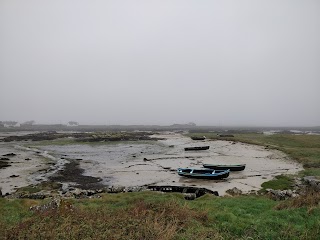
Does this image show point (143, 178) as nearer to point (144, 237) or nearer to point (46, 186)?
point (46, 186)

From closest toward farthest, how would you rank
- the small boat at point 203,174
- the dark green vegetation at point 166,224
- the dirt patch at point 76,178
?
1. the dark green vegetation at point 166,224
2. the dirt patch at point 76,178
3. the small boat at point 203,174

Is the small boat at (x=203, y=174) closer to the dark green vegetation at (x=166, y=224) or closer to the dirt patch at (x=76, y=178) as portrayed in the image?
the dirt patch at (x=76, y=178)

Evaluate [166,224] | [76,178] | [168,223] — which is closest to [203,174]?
[76,178]

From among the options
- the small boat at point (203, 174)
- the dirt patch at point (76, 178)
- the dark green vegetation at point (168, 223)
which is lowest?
the dirt patch at point (76, 178)

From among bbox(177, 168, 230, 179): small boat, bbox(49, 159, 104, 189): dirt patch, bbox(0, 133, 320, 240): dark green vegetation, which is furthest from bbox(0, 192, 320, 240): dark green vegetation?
bbox(177, 168, 230, 179): small boat

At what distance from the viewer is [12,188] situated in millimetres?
22438

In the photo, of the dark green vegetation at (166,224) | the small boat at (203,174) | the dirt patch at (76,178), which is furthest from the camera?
the small boat at (203,174)

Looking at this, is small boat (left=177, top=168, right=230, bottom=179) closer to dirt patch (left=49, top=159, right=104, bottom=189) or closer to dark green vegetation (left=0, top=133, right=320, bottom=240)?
dirt patch (left=49, top=159, right=104, bottom=189)

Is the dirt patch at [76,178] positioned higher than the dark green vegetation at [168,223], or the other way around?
the dark green vegetation at [168,223]

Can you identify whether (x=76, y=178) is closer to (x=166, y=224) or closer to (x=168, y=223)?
(x=166, y=224)

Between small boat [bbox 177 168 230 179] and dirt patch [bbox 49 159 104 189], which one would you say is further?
small boat [bbox 177 168 230 179]

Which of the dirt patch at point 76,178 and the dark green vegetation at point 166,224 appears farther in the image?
the dirt patch at point 76,178

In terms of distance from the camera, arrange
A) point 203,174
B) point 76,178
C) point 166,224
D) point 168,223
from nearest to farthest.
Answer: point 168,223 < point 166,224 < point 203,174 < point 76,178

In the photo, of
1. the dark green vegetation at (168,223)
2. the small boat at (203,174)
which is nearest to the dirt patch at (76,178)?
the small boat at (203,174)
